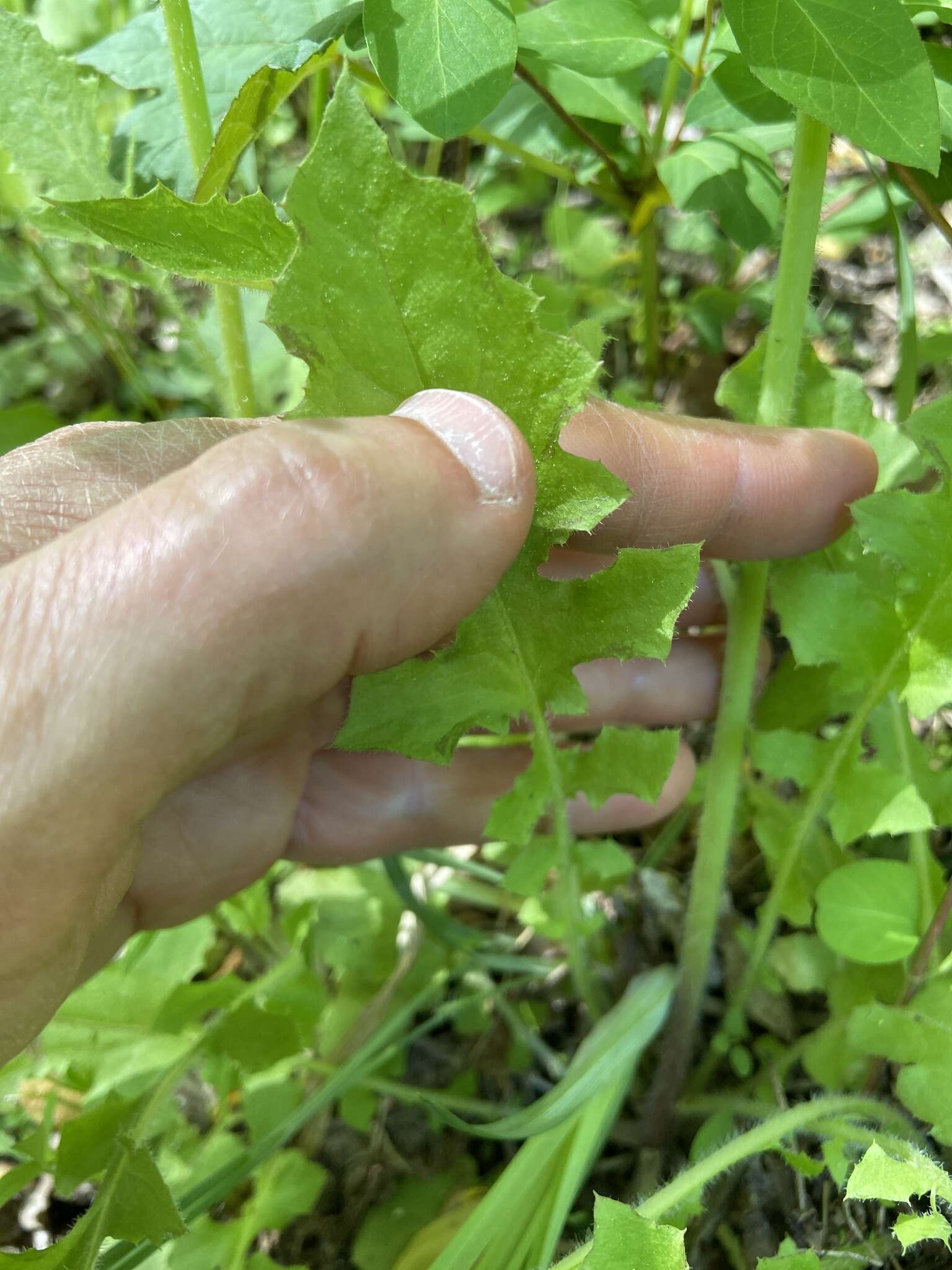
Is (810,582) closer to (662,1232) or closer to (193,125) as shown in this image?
(662,1232)

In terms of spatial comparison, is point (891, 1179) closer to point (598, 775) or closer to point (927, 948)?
point (927, 948)

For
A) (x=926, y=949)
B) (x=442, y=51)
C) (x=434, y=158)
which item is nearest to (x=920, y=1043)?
(x=926, y=949)

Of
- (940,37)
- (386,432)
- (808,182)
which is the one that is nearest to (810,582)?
(808,182)

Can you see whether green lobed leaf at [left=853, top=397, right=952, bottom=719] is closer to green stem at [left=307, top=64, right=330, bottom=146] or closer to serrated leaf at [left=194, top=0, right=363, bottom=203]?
serrated leaf at [left=194, top=0, right=363, bottom=203]

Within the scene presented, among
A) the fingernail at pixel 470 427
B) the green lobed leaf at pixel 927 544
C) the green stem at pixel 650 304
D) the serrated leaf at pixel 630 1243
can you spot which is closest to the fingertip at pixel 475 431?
the fingernail at pixel 470 427

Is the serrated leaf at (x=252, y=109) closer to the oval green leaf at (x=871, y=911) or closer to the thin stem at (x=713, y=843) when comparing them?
the thin stem at (x=713, y=843)
